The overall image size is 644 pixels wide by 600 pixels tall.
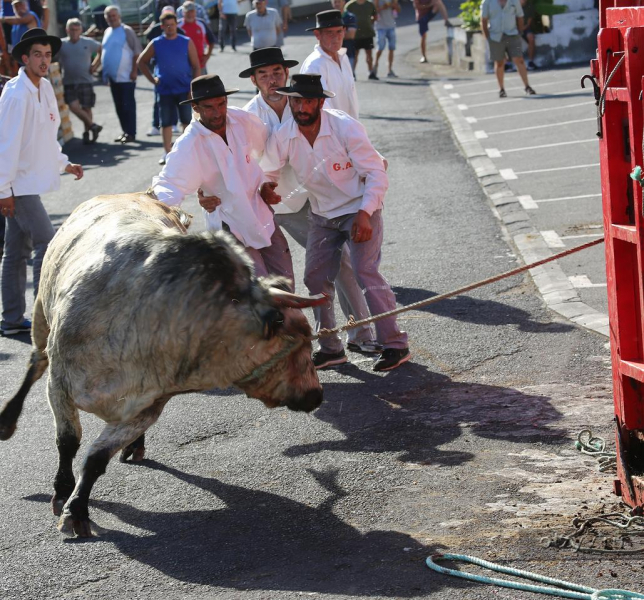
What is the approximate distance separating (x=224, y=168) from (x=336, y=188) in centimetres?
79

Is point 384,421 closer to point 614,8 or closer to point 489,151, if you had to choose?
point 614,8

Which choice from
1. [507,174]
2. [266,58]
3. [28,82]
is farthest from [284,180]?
[507,174]

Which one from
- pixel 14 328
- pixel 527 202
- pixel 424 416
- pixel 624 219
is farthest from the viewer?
pixel 527 202

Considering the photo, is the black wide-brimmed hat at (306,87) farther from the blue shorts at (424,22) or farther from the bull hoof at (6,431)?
the blue shorts at (424,22)

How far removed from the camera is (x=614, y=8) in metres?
4.25

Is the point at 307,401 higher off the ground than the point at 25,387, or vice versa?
the point at 307,401

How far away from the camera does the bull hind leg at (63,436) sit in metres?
5.09

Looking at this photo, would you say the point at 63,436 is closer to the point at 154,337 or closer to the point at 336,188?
the point at 154,337

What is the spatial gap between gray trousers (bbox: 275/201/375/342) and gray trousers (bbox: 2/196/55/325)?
204cm

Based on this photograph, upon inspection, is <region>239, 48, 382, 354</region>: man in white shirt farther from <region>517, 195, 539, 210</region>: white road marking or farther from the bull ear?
<region>517, 195, 539, 210</region>: white road marking

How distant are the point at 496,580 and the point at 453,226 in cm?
735

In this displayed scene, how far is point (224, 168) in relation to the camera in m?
7.03

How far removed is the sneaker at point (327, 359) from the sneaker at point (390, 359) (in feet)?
1.05

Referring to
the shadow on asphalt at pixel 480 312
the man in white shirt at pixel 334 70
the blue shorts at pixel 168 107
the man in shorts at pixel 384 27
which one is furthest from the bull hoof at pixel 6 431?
the man in shorts at pixel 384 27
